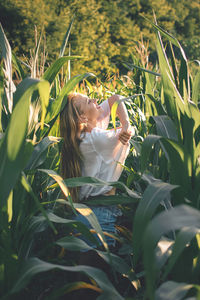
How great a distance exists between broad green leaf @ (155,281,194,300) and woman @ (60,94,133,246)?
2.13ft

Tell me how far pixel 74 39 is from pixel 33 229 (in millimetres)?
8343

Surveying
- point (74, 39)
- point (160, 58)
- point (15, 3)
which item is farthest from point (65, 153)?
point (74, 39)

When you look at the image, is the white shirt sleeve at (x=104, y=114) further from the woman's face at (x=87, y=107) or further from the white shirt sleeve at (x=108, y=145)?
the white shirt sleeve at (x=108, y=145)

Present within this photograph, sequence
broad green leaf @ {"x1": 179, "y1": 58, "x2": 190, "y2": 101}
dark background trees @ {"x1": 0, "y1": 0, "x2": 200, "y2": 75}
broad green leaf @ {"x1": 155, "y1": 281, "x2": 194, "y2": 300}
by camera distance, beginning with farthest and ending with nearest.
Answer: dark background trees @ {"x1": 0, "y1": 0, "x2": 200, "y2": 75} → broad green leaf @ {"x1": 179, "y1": 58, "x2": 190, "y2": 101} → broad green leaf @ {"x1": 155, "y1": 281, "x2": 194, "y2": 300}

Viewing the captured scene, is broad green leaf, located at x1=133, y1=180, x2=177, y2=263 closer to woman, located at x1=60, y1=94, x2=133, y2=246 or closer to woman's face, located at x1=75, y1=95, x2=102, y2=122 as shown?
woman, located at x1=60, y1=94, x2=133, y2=246

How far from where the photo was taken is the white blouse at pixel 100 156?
1507 mm

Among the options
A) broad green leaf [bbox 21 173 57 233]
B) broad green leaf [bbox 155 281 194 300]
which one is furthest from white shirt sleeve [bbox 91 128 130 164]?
broad green leaf [bbox 155 281 194 300]

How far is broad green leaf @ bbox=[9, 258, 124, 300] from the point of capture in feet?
2.76

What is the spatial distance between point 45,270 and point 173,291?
32 cm

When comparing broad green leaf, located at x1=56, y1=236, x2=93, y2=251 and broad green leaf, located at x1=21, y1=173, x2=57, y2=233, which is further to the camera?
broad green leaf, located at x1=56, y1=236, x2=93, y2=251

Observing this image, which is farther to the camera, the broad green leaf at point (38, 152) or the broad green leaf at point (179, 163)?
the broad green leaf at point (38, 152)

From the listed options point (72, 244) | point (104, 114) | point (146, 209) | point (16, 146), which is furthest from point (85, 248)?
point (104, 114)

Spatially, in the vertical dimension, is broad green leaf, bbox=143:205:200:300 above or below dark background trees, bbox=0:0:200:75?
below

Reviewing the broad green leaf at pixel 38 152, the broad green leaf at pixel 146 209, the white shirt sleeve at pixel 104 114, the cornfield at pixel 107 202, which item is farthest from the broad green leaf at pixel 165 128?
the white shirt sleeve at pixel 104 114
